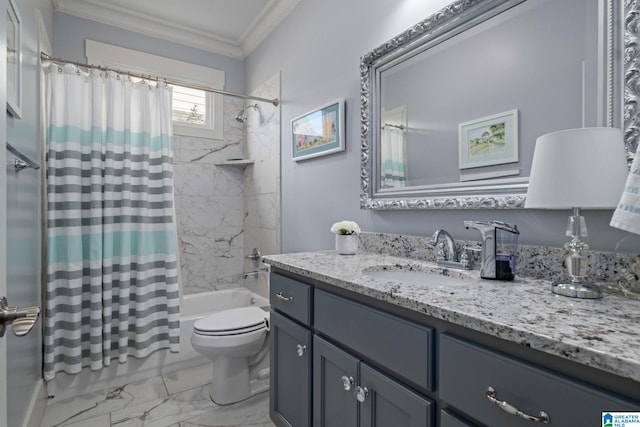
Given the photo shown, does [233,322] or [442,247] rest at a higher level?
[442,247]

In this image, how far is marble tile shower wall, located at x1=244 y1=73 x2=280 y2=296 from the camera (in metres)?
2.65

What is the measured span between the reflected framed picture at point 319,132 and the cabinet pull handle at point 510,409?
147cm

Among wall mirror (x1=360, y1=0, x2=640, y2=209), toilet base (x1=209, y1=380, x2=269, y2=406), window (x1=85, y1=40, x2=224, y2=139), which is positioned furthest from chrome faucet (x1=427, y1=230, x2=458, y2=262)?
window (x1=85, y1=40, x2=224, y2=139)

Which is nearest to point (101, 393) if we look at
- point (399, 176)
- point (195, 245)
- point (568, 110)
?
point (195, 245)

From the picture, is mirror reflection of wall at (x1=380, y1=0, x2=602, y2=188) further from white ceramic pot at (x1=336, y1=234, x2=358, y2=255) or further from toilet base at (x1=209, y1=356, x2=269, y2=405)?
toilet base at (x1=209, y1=356, x2=269, y2=405)

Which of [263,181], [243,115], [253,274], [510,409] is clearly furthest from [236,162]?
[510,409]

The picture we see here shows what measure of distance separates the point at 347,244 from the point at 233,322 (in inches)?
35.8

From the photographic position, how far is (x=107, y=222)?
6.86 feet

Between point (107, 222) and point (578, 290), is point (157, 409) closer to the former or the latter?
point (107, 222)

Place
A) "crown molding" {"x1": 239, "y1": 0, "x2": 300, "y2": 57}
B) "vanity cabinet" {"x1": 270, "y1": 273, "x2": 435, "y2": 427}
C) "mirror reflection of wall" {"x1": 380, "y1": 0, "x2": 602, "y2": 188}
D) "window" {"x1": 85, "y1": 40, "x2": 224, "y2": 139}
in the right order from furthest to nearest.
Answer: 1. "window" {"x1": 85, "y1": 40, "x2": 224, "y2": 139}
2. "crown molding" {"x1": 239, "y1": 0, "x2": 300, "y2": 57}
3. "mirror reflection of wall" {"x1": 380, "y1": 0, "x2": 602, "y2": 188}
4. "vanity cabinet" {"x1": 270, "y1": 273, "x2": 435, "y2": 427}

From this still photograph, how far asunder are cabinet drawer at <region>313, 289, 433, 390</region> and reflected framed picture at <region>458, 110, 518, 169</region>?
2.36ft

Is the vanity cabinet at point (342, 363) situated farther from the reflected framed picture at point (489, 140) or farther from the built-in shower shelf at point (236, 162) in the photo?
the built-in shower shelf at point (236, 162)

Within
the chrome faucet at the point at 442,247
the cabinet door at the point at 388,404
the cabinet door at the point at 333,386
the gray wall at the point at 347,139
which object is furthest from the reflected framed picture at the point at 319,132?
the cabinet door at the point at 388,404

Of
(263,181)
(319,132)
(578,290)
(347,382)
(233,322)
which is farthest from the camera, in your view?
(263,181)
